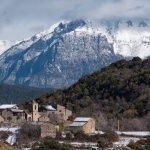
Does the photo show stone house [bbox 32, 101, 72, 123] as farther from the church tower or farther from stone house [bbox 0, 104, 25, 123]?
stone house [bbox 0, 104, 25, 123]

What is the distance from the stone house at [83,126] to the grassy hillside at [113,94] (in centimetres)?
836

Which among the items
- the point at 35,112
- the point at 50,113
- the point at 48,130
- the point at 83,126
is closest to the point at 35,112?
the point at 35,112

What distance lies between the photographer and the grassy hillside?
99.4 m

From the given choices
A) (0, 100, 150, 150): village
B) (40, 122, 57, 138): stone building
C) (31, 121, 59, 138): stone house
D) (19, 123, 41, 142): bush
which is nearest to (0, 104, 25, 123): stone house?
(0, 100, 150, 150): village

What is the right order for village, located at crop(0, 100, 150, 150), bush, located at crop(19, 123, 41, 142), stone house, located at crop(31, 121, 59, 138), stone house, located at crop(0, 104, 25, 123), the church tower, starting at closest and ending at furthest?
village, located at crop(0, 100, 150, 150)
bush, located at crop(19, 123, 41, 142)
stone house, located at crop(31, 121, 59, 138)
stone house, located at crop(0, 104, 25, 123)
the church tower

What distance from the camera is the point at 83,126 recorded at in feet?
277

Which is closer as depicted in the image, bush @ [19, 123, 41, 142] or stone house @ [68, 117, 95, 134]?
bush @ [19, 123, 41, 142]

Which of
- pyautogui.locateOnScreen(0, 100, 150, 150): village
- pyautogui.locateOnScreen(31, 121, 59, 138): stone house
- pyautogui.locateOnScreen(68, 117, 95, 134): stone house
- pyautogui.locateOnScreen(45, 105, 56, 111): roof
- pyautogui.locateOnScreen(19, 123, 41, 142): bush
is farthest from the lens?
pyautogui.locateOnScreen(45, 105, 56, 111): roof

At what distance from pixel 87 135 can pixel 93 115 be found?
19.8 metres

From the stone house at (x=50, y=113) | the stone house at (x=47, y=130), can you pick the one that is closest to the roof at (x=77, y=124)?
the stone house at (x=47, y=130)

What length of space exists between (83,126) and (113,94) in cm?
2689

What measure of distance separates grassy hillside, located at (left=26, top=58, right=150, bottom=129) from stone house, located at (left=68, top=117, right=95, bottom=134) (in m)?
8.36

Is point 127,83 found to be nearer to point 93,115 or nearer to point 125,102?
point 125,102

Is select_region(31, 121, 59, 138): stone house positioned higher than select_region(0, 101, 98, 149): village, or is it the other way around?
select_region(0, 101, 98, 149): village
